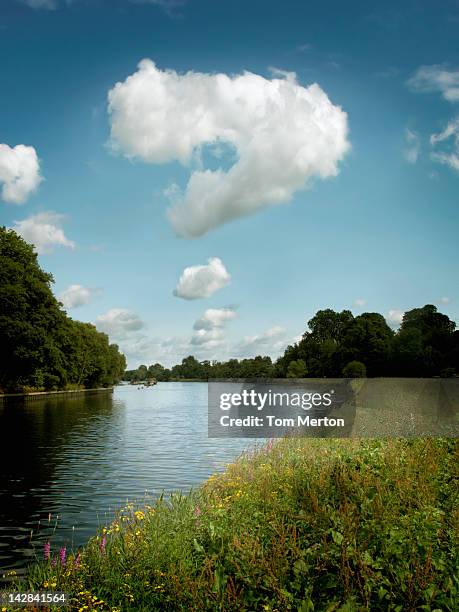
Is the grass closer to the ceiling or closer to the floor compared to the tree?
closer to the floor

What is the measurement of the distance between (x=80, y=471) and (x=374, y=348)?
289ft

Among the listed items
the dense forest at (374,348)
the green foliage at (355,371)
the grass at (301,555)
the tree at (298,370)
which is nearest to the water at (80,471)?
the grass at (301,555)

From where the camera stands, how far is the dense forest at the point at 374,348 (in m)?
82.1

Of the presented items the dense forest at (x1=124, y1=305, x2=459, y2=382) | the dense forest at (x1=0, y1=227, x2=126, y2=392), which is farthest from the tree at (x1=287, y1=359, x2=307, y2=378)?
the dense forest at (x1=0, y1=227, x2=126, y2=392)

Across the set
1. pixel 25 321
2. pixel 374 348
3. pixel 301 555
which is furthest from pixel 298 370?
pixel 301 555

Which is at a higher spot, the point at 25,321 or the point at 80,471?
the point at 25,321

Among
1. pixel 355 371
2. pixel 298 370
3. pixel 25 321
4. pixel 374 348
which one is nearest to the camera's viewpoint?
pixel 25 321

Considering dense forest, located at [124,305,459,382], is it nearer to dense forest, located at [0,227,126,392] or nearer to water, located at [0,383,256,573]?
dense forest, located at [0,227,126,392]

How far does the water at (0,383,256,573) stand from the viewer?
14.3m

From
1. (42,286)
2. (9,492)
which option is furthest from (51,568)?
(42,286)

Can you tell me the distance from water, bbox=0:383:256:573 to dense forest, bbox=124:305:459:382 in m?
45.1

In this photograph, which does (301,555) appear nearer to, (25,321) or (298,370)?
(25,321)

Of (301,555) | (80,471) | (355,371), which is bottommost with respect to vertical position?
(80,471)

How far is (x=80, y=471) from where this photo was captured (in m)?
22.8
